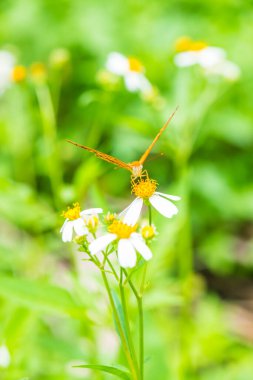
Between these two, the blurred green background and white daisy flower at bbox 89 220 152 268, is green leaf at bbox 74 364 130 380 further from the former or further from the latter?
the blurred green background

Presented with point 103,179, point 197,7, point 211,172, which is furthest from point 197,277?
point 197,7

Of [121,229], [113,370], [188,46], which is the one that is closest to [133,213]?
[121,229]

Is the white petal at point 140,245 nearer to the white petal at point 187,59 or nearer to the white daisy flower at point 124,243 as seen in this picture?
the white daisy flower at point 124,243

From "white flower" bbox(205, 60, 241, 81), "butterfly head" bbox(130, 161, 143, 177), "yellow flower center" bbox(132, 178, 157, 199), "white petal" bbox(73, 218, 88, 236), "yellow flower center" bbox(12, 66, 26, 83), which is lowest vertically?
"white petal" bbox(73, 218, 88, 236)

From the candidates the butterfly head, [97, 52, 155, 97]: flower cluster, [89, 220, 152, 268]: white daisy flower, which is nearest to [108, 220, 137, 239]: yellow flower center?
[89, 220, 152, 268]: white daisy flower

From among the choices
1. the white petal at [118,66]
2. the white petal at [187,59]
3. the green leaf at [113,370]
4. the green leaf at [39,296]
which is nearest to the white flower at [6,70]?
the white petal at [118,66]

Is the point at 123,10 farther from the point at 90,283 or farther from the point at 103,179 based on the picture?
the point at 90,283

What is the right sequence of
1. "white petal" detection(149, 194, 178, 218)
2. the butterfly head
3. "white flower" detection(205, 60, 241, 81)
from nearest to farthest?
"white petal" detection(149, 194, 178, 218), the butterfly head, "white flower" detection(205, 60, 241, 81)

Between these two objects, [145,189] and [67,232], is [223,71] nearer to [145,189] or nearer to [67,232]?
[145,189]
